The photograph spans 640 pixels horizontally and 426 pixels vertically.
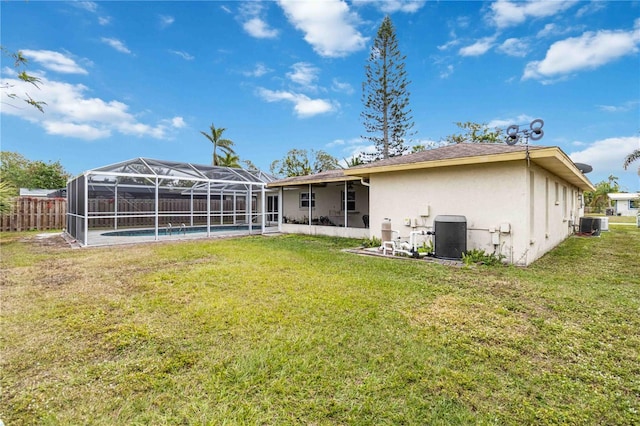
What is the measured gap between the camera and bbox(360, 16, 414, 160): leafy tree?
21.4 meters

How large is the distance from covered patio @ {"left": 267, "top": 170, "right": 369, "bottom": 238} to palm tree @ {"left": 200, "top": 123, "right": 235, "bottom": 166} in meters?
12.6

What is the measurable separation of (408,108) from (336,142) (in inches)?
319

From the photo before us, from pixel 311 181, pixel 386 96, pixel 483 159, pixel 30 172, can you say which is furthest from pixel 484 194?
pixel 30 172

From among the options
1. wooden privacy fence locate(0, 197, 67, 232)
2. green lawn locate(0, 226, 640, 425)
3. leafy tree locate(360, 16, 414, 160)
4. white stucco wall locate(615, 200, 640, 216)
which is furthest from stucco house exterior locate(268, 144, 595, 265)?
white stucco wall locate(615, 200, 640, 216)

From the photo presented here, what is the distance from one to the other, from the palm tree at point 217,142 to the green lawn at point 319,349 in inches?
960

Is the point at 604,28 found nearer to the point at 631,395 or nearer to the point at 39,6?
the point at 631,395

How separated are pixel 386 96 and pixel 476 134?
10.9 meters

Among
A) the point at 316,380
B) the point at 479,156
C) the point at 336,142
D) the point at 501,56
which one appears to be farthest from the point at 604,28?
the point at 336,142

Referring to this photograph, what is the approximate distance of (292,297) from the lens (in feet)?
14.8

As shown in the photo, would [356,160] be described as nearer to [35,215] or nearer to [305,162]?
[305,162]

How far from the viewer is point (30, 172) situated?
32406mm

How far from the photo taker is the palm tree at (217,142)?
2803cm

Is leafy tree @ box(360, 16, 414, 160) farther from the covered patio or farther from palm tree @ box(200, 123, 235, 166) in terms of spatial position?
palm tree @ box(200, 123, 235, 166)

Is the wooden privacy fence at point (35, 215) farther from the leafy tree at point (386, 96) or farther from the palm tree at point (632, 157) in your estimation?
the palm tree at point (632, 157)
